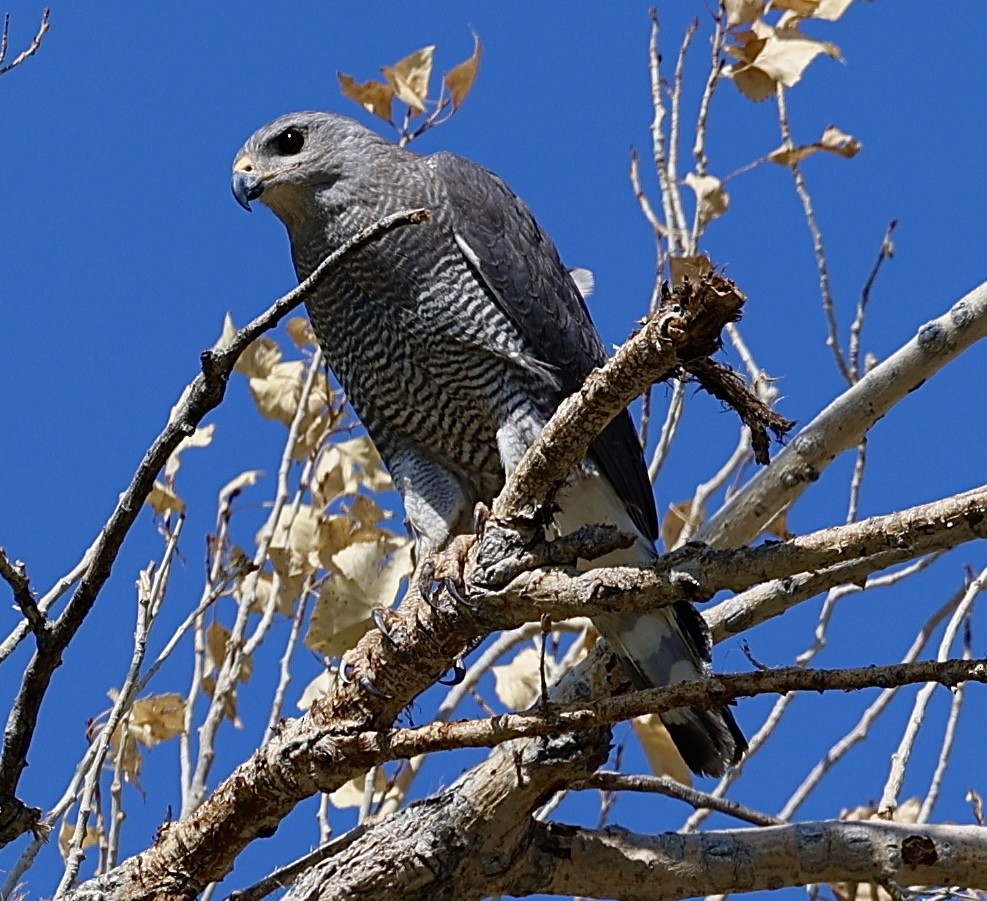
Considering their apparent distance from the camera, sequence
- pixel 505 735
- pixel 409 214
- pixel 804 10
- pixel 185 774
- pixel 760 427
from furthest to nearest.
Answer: pixel 804 10, pixel 185 774, pixel 760 427, pixel 505 735, pixel 409 214

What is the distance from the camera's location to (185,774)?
12.7ft

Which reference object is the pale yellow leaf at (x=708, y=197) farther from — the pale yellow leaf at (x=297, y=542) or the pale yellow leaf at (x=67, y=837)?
the pale yellow leaf at (x=67, y=837)

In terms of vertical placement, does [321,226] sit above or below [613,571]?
above

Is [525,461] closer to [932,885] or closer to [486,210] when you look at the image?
[932,885]

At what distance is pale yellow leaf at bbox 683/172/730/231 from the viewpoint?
4273 millimetres

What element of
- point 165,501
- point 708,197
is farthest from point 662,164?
point 165,501

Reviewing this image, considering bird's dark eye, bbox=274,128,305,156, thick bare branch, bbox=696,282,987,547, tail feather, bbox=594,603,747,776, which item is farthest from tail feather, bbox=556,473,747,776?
bird's dark eye, bbox=274,128,305,156

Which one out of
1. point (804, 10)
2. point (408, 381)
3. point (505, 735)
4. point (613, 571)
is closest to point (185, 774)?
point (408, 381)

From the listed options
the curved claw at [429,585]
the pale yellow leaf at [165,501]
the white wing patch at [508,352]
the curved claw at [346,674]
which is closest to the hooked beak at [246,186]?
the white wing patch at [508,352]

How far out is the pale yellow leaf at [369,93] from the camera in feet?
14.0

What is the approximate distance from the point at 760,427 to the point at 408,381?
158 cm

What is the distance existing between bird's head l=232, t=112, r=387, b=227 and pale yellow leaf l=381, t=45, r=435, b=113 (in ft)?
0.93

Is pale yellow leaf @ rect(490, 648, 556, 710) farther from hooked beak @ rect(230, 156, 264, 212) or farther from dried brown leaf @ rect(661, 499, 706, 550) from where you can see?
hooked beak @ rect(230, 156, 264, 212)

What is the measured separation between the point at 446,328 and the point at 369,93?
0.78 metres
